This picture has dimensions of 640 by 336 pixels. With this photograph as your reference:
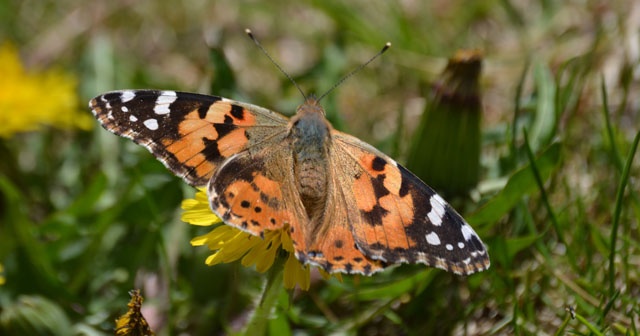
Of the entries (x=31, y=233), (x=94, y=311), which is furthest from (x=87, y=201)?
(x=94, y=311)

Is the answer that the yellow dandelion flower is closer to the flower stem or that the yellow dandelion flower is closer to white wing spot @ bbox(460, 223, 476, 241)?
the flower stem

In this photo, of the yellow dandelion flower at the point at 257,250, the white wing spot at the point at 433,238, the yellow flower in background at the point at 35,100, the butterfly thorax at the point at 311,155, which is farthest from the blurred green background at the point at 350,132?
the white wing spot at the point at 433,238

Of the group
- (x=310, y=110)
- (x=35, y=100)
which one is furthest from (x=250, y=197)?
(x=35, y=100)

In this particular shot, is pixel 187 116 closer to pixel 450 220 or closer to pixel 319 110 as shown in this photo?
pixel 319 110

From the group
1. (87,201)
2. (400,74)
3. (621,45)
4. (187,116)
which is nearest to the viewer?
(187,116)

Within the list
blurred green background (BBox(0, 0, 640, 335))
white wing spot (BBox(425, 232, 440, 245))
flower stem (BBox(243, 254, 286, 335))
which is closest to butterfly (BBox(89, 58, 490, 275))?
white wing spot (BBox(425, 232, 440, 245))

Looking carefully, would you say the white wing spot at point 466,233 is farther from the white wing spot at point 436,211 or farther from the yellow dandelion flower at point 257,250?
the yellow dandelion flower at point 257,250

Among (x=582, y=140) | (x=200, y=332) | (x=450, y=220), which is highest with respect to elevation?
(x=450, y=220)
